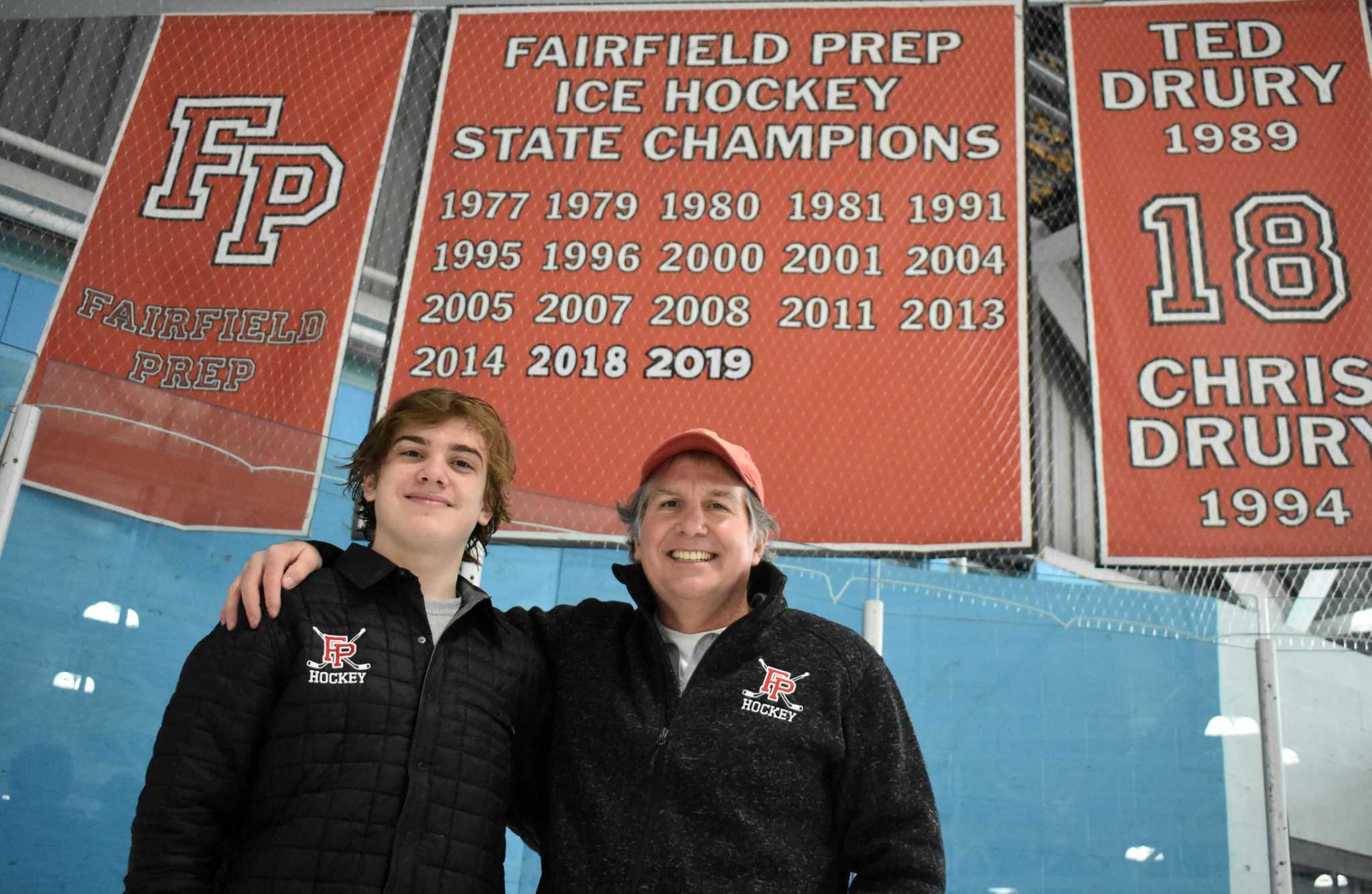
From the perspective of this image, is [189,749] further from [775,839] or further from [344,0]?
[344,0]

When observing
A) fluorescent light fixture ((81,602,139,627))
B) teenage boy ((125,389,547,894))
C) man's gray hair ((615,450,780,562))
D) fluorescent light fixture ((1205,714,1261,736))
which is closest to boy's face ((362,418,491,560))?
teenage boy ((125,389,547,894))

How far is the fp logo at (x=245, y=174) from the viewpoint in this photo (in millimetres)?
4121

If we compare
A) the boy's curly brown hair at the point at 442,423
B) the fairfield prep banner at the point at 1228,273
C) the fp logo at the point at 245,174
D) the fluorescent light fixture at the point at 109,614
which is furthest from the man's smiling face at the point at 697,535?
the fp logo at the point at 245,174

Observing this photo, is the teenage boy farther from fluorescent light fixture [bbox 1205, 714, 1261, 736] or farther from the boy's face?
fluorescent light fixture [bbox 1205, 714, 1261, 736]

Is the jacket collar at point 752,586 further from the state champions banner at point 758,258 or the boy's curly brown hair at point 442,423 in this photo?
the state champions banner at point 758,258

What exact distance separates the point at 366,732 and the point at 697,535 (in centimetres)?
51

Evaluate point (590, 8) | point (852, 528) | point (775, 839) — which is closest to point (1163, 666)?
point (852, 528)

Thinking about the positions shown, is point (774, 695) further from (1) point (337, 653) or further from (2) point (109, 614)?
(2) point (109, 614)

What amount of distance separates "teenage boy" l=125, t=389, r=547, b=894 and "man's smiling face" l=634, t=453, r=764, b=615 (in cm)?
22

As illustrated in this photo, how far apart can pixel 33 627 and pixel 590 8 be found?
3.17 metres

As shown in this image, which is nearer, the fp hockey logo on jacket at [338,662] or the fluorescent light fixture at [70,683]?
the fp hockey logo on jacket at [338,662]

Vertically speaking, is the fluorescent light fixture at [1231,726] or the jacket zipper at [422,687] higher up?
the fluorescent light fixture at [1231,726]

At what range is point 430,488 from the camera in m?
A: 1.59

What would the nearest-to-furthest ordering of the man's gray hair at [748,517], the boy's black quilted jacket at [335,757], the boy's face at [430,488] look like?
the boy's black quilted jacket at [335,757], the boy's face at [430,488], the man's gray hair at [748,517]
